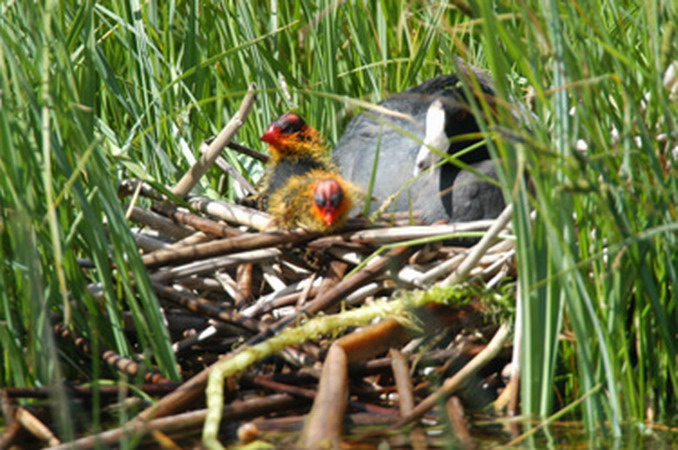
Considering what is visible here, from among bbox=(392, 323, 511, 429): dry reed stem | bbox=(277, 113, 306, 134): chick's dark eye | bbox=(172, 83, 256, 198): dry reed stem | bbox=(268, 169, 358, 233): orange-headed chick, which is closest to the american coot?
bbox=(268, 169, 358, 233): orange-headed chick

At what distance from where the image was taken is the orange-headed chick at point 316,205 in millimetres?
2625

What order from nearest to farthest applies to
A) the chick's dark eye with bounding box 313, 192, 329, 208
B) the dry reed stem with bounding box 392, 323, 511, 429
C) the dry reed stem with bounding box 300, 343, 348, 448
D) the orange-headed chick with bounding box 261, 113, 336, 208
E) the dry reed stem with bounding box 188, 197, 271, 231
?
the dry reed stem with bounding box 300, 343, 348, 448, the dry reed stem with bounding box 392, 323, 511, 429, the chick's dark eye with bounding box 313, 192, 329, 208, the dry reed stem with bounding box 188, 197, 271, 231, the orange-headed chick with bounding box 261, 113, 336, 208

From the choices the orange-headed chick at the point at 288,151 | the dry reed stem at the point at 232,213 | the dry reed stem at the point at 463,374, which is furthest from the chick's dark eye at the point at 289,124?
the dry reed stem at the point at 463,374

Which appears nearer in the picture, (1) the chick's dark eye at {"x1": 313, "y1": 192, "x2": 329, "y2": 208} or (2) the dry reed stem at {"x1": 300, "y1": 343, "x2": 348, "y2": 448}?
(2) the dry reed stem at {"x1": 300, "y1": 343, "x2": 348, "y2": 448}

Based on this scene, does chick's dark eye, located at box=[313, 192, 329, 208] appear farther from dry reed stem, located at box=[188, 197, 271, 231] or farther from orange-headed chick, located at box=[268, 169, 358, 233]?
dry reed stem, located at box=[188, 197, 271, 231]

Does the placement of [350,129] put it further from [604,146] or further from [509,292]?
[604,146]

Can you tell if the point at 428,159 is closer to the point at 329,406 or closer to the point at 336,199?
the point at 336,199

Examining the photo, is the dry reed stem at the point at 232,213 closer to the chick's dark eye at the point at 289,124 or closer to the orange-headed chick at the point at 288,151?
the orange-headed chick at the point at 288,151

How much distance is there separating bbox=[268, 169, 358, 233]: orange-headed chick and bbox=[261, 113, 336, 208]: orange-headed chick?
35 cm

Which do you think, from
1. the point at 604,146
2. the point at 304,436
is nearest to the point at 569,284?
the point at 604,146

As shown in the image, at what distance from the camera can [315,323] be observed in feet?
7.25

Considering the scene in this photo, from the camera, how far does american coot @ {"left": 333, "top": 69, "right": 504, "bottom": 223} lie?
2.87 meters

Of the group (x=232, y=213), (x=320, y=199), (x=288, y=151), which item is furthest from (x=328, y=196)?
(x=288, y=151)

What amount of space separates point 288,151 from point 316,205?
2.03 feet
